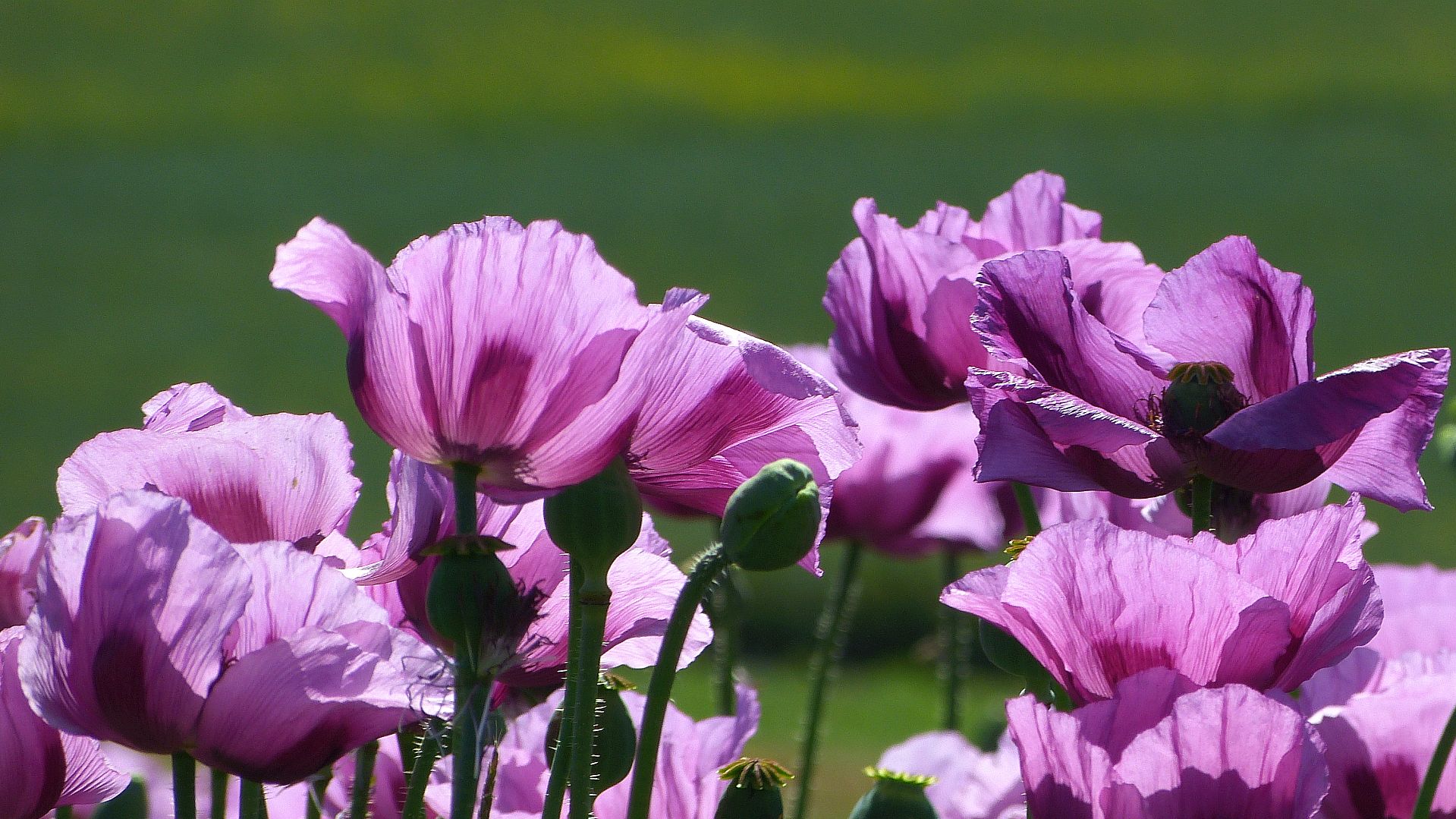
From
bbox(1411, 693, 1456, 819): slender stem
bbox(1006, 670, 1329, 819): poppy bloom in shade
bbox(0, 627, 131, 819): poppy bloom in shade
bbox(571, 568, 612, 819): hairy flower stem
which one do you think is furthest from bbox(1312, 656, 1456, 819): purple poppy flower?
bbox(0, 627, 131, 819): poppy bloom in shade

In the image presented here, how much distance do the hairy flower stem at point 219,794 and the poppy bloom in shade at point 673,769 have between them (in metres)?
0.08

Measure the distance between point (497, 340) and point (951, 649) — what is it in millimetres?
512

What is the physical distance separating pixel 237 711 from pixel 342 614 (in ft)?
0.10

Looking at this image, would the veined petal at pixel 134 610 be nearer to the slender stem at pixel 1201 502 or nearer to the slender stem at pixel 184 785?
the slender stem at pixel 184 785

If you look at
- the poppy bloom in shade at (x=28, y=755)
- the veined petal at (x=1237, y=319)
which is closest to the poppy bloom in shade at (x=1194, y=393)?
the veined petal at (x=1237, y=319)

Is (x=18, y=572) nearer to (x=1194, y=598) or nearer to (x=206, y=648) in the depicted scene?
(x=206, y=648)

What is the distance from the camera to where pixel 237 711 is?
358 mm

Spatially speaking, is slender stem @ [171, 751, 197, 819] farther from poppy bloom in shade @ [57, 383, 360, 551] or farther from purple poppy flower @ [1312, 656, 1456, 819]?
purple poppy flower @ [1312, 656, 1456, 819]

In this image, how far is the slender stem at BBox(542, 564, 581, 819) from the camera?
37 centimetres

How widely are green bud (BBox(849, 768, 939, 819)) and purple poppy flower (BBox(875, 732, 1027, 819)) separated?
0.06 meters

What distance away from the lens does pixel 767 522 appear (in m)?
0.37

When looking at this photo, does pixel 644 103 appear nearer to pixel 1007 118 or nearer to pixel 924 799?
pixel 1007 118

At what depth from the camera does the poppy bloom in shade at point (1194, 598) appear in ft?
1.21

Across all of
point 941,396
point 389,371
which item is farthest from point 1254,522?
point 389,371
